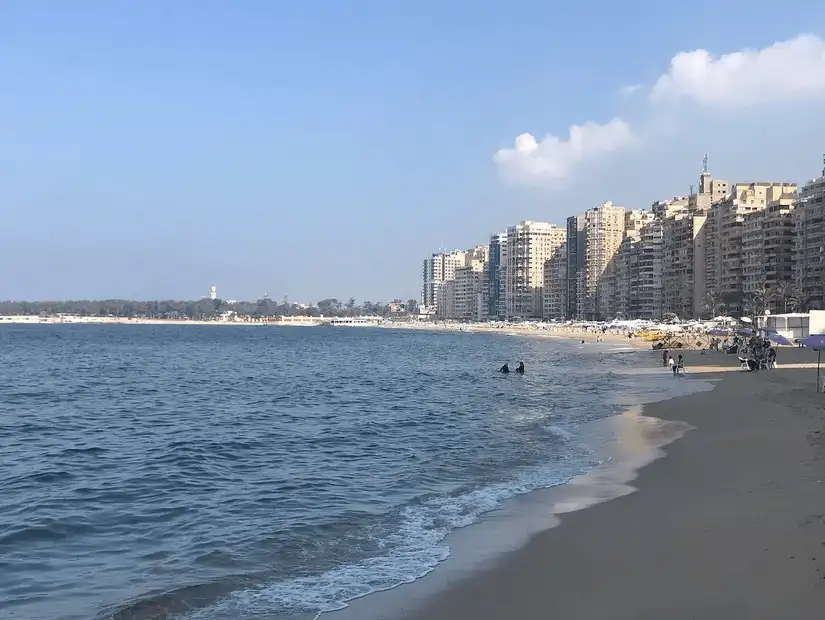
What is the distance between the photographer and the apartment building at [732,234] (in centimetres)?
12769

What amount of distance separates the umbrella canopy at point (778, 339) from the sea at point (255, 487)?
15355 millimetres

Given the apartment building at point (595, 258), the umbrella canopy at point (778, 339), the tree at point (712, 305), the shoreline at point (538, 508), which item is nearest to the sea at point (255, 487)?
the shoreline at point (538, 508)

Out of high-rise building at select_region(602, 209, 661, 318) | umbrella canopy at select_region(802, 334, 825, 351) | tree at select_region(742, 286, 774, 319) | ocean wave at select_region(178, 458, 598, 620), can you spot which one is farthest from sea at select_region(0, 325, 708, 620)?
high-rise building at select_region(602, 209, 661, 318)

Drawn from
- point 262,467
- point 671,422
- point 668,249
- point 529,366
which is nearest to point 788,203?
point 668,249

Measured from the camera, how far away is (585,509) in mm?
11984

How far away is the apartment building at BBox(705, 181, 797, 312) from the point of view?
5027 inches

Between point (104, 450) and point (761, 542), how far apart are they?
1524 cm

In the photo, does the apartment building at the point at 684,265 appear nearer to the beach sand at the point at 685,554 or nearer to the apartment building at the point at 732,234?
the apartment building at the point at 732,234

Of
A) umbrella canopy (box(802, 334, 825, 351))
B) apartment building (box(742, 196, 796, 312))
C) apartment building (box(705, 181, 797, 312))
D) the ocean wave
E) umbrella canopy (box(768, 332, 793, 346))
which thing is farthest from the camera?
apartment building (box(705, 181, 797, 312))

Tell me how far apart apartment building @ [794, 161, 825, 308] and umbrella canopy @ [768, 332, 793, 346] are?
206 ft

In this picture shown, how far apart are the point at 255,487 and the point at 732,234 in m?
129

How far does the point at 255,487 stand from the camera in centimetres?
1438

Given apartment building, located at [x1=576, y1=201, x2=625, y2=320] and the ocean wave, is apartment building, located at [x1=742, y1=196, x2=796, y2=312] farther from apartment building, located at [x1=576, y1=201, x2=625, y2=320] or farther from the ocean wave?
the ocean wave

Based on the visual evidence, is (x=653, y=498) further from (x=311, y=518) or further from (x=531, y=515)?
(x=311, y=518)
